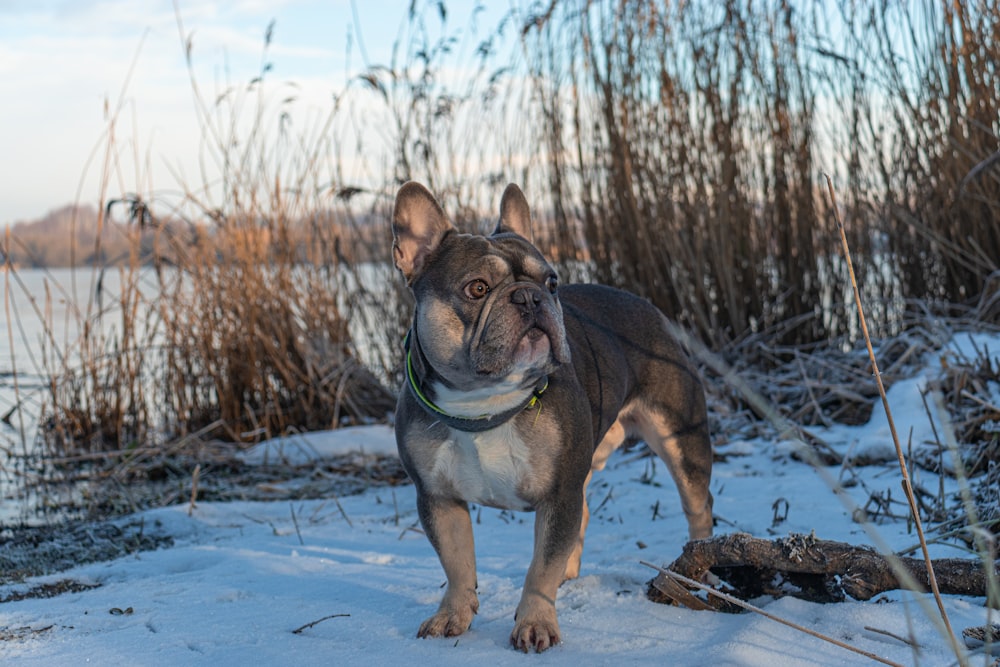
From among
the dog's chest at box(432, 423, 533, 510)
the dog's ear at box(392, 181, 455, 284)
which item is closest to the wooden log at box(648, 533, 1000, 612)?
the dog's chest at box(432, 423, 533, 510)

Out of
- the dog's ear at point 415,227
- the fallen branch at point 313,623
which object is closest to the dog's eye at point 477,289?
the dog's ear at point 415,227

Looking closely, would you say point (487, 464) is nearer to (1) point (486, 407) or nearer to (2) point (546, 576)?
(1) point (486, 407)

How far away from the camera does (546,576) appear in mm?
2473

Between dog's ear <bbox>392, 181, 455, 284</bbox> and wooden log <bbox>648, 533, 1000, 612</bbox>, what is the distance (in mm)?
1105

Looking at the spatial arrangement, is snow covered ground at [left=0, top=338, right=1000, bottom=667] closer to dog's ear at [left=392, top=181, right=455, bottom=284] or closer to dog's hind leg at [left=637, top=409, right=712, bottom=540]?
dog's hind leg at [left=637, top=409, right=712, bottom=540]

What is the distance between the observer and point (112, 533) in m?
3.99

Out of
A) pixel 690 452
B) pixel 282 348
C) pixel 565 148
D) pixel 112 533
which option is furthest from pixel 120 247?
pixel 690 452

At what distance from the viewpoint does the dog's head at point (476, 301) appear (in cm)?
246

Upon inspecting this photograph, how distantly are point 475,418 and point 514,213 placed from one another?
89 cm

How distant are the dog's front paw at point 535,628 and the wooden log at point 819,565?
39cm

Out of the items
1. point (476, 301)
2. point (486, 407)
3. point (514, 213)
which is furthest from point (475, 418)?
point (514, 213)

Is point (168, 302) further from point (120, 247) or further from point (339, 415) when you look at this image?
point (339, 415)

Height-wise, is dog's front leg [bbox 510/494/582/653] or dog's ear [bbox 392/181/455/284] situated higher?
dog's ear [bbox 392/181/455/284]

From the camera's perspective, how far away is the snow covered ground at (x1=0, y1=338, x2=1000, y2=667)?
2.28 m
